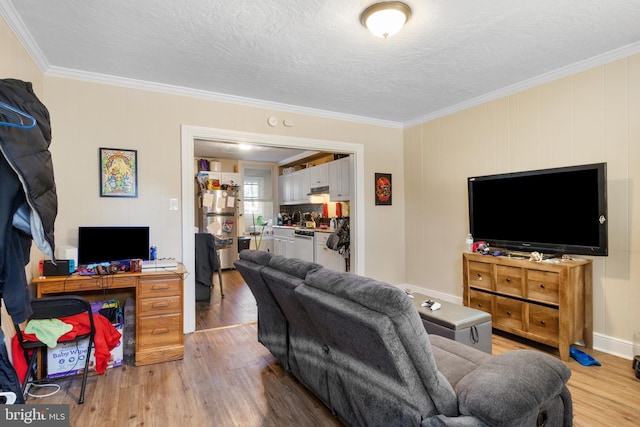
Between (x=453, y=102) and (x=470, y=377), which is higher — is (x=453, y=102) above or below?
above

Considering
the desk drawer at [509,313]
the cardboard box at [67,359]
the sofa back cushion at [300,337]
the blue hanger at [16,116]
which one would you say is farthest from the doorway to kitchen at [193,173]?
the blue hanger at [16,116]

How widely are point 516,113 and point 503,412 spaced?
10.5ft

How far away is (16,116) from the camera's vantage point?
1.06m

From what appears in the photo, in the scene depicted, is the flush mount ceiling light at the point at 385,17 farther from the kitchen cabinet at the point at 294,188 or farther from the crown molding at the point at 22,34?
the kitchen cabinet at the point at 294,188

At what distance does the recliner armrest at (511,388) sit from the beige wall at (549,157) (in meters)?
1.92

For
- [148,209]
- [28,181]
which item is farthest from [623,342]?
[148,209]

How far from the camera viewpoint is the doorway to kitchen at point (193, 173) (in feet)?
11.4

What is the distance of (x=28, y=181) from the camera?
1.05 metres

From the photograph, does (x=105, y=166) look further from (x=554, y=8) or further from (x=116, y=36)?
(x=554, y=8)

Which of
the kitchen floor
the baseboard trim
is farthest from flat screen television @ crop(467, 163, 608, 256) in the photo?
the kitchen floor

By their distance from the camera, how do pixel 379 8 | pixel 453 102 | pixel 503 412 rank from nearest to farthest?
1. pixel 503 412
2. pixel 379 8
3. pixel 453 102

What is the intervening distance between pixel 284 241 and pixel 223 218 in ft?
4.34

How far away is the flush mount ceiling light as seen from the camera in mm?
2086

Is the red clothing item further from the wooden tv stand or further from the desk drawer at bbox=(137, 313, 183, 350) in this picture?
the wooden tv stand
